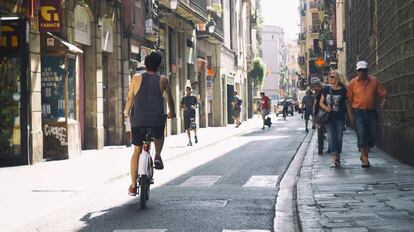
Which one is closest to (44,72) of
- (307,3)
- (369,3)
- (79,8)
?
(79,8)

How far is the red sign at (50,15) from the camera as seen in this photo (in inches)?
601

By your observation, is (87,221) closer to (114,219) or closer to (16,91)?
(114,219)

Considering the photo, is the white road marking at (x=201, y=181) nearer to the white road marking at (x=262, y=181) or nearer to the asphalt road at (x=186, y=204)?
the asphalt road at (x=186, y=204)

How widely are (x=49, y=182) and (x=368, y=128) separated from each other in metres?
5.36

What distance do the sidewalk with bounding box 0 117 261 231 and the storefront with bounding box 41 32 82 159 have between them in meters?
0.49

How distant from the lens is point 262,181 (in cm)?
1096

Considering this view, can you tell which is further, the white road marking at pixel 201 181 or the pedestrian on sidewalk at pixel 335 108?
the pedestrian on sidewalk at pixel 335 108

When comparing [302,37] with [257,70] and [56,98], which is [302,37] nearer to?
[257,70]

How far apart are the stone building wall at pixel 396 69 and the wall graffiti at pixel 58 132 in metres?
7.06

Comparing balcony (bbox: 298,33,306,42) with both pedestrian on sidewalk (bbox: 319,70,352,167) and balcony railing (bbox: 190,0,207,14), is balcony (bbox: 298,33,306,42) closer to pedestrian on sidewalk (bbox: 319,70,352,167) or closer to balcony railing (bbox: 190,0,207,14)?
balcony railing (bbox: 190,0,207,14)

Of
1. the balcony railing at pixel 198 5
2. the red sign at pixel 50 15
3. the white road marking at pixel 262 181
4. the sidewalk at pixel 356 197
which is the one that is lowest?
the white road marking at pixel 262 181

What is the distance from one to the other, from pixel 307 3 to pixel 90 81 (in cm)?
8421

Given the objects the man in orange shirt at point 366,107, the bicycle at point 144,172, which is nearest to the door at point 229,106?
the man in orange shirt at point 366,107

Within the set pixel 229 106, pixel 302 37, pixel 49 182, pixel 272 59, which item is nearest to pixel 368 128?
pixel 49 182
